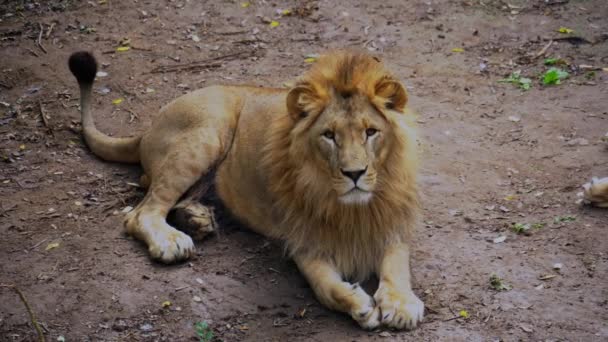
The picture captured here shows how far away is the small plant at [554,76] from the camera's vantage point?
266 inches

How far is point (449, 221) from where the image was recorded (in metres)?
5.16

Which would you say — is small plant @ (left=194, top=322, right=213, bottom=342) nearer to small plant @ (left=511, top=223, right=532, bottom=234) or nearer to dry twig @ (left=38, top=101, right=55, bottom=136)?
small plant @ (left=511, top=223, right=532, bottom=234)

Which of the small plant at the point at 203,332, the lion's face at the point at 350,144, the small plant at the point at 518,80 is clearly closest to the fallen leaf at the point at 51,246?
the small plant at the point at 203,332

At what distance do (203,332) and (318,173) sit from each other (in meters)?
0.96

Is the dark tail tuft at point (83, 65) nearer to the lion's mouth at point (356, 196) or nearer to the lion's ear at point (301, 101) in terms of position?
the lion's ear at point (301, 101)

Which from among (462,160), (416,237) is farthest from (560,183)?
(416,237)

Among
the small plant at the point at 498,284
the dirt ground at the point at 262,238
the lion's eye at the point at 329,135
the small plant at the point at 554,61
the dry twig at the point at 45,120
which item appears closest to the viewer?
the lion's eye at the point at 329,135

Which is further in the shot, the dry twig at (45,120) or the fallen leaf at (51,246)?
the dry twig at (45,120)

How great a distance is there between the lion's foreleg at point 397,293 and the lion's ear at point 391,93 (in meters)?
0.76

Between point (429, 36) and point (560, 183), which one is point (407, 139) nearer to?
point (560, 183)

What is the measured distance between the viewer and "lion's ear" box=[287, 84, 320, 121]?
4328 mm

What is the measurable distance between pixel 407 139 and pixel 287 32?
3.62 meters

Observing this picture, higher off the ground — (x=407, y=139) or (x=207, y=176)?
(x=407, y=139)

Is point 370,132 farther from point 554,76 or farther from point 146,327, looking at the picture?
point 554,76
